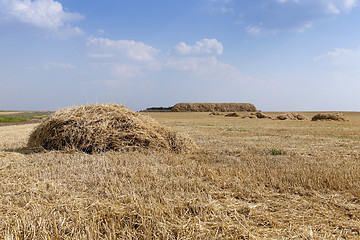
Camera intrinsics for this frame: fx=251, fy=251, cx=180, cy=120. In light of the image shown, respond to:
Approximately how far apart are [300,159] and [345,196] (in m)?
2.47

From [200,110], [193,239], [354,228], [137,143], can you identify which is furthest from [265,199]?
[200,110]

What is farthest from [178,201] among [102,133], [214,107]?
[214,107]

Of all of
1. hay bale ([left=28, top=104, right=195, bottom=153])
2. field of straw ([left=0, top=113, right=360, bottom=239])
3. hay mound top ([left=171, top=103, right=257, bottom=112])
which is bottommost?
field of straw ([left=0, top=113, right=360, bottom=239])

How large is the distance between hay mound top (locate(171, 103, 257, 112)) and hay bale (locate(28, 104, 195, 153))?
68.6 m

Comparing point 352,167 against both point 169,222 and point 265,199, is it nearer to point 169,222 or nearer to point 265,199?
point 265,199

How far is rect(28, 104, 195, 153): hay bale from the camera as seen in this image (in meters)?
6.90

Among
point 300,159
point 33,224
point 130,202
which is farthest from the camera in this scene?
point 300,159

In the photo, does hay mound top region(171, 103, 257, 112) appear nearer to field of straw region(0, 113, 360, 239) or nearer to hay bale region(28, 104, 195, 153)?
hay bale region(28, 104, 195, 153)

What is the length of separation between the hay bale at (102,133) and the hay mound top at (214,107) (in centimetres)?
6862

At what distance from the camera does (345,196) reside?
3.63 meters

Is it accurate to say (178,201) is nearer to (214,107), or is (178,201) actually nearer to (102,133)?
(102,133)

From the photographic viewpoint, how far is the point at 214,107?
80.1m

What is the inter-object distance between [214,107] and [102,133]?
244 ft

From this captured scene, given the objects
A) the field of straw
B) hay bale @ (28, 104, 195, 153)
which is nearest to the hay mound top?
hay bale @ (28, 104, 195, 153)
